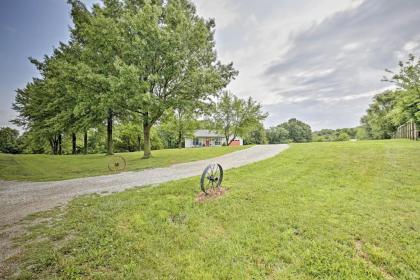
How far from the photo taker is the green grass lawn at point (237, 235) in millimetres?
3021

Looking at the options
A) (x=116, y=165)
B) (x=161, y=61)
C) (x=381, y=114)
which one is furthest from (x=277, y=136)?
(x=116, y=165)

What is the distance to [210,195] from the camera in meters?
6.16

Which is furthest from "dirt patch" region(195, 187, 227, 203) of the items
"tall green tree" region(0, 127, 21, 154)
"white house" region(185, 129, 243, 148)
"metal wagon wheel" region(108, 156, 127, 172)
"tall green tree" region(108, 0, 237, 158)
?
"tall green tree" region(0, 127, 21, 154)

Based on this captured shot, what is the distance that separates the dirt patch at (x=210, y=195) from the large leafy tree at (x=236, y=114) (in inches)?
1149

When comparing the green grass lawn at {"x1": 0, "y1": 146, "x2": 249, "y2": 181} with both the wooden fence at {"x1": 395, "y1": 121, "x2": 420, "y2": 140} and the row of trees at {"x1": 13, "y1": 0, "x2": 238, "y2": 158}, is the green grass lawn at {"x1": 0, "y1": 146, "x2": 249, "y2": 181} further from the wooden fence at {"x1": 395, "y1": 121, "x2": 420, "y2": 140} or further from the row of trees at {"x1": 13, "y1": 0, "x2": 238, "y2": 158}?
the wooden fence at {"x1": 395, "y1": 121, "x2": 420, "y2": 140}

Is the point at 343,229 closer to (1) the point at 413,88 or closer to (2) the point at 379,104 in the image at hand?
(1) the point at 413,88

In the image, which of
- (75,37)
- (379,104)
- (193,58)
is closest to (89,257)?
(193,58)

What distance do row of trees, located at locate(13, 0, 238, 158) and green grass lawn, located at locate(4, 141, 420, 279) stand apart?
874cm

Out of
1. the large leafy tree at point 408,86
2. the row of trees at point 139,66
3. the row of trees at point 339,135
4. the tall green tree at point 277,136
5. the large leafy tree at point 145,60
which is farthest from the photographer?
the tall green tree at point 277,136

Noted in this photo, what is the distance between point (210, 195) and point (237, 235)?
225 cm

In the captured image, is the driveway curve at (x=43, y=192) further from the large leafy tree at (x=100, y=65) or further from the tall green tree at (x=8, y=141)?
the tall green tree at (x=8, y=141)

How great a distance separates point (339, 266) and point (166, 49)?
14.0m

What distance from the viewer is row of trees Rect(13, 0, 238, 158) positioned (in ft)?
43.6

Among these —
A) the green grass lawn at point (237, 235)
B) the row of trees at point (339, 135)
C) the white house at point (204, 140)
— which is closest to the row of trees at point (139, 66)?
the green grass lawn at point (237, 235)
